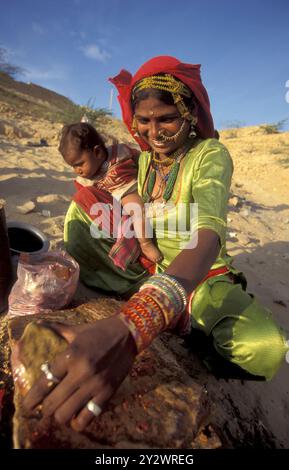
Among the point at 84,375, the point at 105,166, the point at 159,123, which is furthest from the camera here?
the point at 105,166

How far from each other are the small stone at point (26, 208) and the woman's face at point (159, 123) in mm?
2329

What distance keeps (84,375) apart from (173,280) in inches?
19.1

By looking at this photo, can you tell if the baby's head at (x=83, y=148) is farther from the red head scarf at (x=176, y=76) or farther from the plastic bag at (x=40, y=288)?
the plastic bag at (x=40, y=288)

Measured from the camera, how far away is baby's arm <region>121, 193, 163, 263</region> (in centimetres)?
238

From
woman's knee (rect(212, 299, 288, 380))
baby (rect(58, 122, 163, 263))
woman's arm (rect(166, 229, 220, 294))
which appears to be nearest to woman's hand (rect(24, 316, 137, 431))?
woman's arm (rect(166, 229, 220, 294))

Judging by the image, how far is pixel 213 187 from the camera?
69.0 inches

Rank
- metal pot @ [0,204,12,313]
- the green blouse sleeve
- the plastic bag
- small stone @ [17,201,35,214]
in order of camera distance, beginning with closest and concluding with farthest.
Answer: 1. the green blouse sleeve
2. the plastic bag
3. metal pot @ [0,204,12,313]
4. small stone @ [17,201,35,214]

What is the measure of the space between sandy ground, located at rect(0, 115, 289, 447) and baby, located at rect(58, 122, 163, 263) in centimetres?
96

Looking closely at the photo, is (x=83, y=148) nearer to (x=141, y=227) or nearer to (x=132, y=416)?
(x=141, y=227)

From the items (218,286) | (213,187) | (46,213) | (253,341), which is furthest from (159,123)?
(46,213)

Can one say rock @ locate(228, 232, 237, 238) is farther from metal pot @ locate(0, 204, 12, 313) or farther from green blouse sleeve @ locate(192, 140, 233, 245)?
metal pot @ locate(0, 204, 12, 313)

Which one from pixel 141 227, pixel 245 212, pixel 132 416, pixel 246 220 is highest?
pixel 141 227

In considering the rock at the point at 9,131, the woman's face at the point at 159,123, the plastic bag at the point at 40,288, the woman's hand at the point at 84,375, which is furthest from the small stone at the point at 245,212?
the rock at the point at 9,131

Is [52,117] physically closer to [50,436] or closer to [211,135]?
[211,135]
